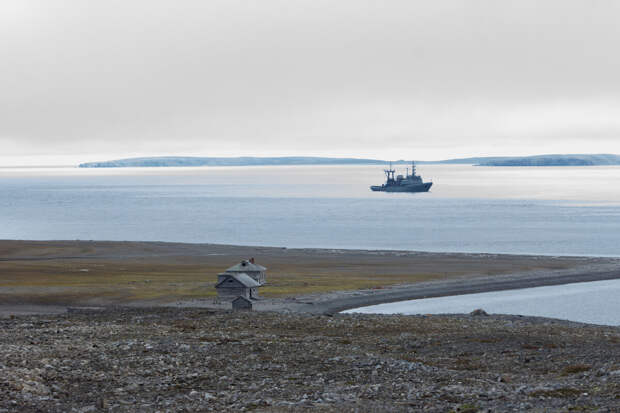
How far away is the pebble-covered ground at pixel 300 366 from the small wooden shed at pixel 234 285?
906cm

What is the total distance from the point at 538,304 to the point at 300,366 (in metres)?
32.8

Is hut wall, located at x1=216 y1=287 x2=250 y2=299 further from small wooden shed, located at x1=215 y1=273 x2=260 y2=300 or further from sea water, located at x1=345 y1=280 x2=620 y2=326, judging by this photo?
sea water, located at x1=345 y1=280 x2=620 y2=326

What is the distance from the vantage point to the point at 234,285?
43.3 metres

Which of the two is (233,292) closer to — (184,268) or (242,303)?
(242,303)

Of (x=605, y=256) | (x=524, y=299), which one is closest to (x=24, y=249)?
(x=524, y=299)

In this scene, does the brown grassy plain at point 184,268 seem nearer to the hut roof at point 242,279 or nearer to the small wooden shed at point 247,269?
the small wooden shed at point 247,269

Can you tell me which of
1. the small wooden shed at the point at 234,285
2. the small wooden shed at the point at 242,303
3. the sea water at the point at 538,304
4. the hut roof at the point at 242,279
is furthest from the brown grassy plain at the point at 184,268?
the small wooden shed at the point at 242,303

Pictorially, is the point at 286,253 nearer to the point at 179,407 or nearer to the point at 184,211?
the point at 179,407

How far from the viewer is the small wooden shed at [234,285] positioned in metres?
43.0

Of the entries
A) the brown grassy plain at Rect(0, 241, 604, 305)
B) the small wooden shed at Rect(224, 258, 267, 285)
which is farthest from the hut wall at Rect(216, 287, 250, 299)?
the brown grassy plain at Rect(0, 241, 604, 305)

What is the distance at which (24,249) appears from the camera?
282 feet

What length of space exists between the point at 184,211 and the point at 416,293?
11183 centimetres

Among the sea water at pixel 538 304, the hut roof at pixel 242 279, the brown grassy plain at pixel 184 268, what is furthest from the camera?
the brown grassy plain at pixel 184 268

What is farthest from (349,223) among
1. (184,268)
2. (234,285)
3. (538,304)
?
(234,285)
